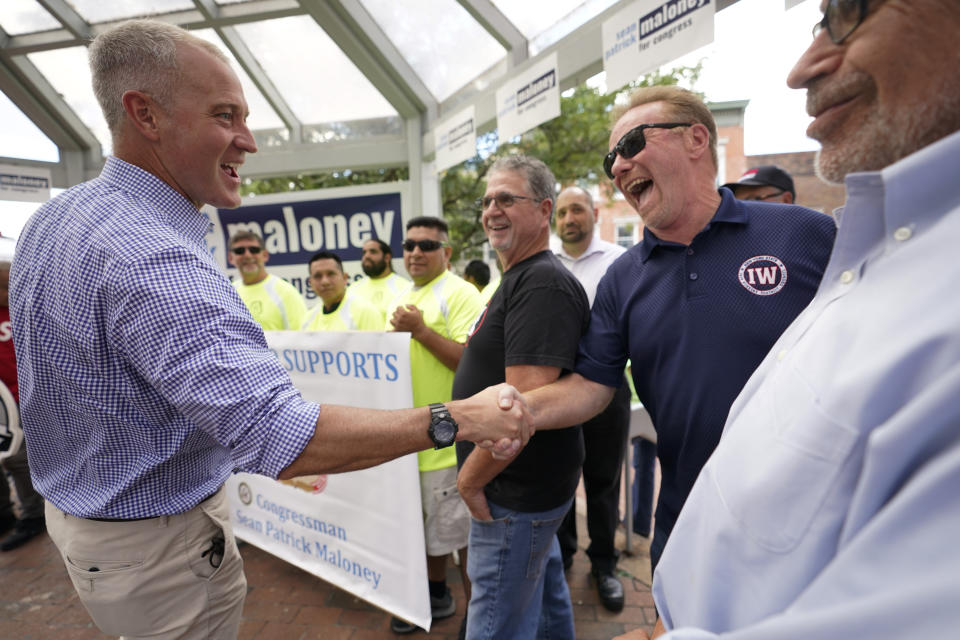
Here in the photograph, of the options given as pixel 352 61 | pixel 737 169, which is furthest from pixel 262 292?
pixel 737 169

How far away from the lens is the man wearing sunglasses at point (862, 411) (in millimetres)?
538

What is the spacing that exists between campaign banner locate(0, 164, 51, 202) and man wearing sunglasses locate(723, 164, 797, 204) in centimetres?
1061

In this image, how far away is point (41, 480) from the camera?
1685 mm

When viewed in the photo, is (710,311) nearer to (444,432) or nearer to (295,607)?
(444,432)

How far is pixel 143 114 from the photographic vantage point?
1544mm

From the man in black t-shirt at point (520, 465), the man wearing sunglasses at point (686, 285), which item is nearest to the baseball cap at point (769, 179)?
the man wearing sunglasses at point (686, 285)

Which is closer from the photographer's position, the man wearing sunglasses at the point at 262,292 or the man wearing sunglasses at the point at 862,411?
the man wearing sunglasses at the point at 862,411

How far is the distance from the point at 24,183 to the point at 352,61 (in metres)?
6.41

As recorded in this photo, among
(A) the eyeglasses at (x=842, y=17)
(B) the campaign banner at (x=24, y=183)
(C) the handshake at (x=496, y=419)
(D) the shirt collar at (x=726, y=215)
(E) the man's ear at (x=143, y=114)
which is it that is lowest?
(C) the handshake at (x=496, y=419)

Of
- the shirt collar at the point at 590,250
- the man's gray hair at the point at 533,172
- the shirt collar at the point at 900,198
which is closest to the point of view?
the shirt collar at the point at 900,198

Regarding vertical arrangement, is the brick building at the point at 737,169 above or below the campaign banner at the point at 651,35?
above

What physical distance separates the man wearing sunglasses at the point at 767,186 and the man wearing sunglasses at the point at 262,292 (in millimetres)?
3799

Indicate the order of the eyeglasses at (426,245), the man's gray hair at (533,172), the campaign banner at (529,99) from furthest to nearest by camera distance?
1. the campaign banner at (529,99)
2. the eyeglasses at (426,245)
3. the man's gray hair at (533,172)

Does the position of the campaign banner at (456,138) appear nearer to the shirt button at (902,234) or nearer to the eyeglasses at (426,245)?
the eyeglasses at (426,245)
